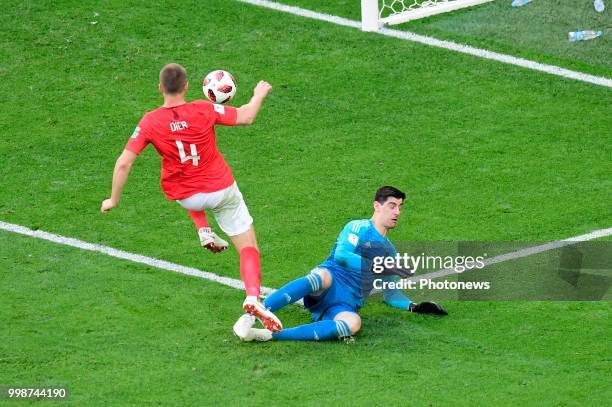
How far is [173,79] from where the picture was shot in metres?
8.60

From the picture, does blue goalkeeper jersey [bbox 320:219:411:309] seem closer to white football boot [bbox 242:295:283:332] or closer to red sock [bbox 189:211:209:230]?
white football boot [bbox 242:295:283:332]

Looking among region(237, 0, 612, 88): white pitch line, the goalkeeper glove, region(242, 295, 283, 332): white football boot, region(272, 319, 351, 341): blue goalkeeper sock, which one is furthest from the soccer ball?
region(237, 0, 612, 88): white pitch line

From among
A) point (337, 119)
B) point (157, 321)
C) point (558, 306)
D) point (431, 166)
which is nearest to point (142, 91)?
point (337, 119)

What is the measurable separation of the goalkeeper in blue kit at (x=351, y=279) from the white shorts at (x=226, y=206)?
55 centimetres

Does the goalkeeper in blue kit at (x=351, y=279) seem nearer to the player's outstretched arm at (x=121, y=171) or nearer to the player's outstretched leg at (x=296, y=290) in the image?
the player's outstretched leg at (x=296, y=290)

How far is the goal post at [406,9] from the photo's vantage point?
14.2m

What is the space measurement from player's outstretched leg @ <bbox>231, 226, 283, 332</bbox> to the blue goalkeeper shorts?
1.70 feet

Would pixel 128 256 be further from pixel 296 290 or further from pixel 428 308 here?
pixel 428 308

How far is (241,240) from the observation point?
9.02 metres

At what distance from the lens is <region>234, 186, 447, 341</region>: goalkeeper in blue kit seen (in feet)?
29.4

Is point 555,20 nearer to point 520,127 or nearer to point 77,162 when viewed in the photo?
point 520,127

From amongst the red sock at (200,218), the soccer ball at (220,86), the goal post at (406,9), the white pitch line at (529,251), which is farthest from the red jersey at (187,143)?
the goal post at (406,9)

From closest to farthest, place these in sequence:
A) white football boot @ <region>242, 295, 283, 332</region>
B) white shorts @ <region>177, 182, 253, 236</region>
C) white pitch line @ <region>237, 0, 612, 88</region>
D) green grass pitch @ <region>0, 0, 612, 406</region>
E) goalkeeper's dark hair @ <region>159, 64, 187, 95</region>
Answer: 1. green grass pitch @ <region>0, 0, 612, 406</region>
2. white football boot @ <region>242, 295, 283, 332</region>
3. goalkeeper's dark hair @ <region>159, 64, 187, 95</region>
4. white shorts @ <region>177, 182, 253, 236</region>
5. white pitch line @ <region>237, 0, 612, 88</region>

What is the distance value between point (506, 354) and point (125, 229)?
3715 millimetres
